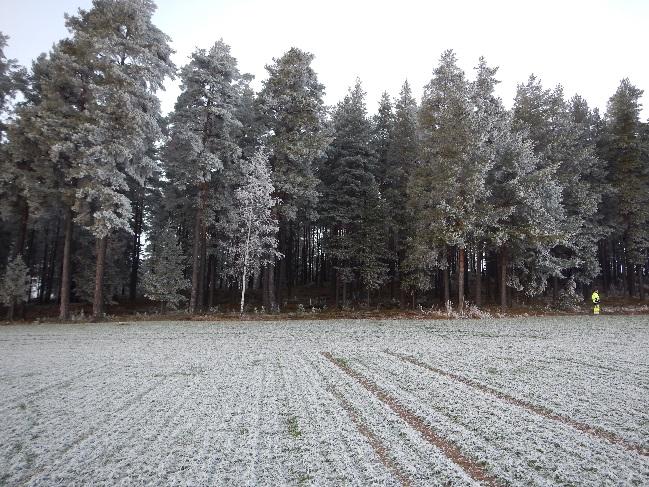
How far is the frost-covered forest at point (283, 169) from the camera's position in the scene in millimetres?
20141

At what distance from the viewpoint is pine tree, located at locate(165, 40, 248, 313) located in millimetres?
22156

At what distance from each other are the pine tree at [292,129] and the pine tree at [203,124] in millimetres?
2231

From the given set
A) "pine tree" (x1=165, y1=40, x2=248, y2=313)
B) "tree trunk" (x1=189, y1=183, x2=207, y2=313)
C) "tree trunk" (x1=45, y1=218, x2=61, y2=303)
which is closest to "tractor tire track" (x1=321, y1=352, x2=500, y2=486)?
"tree trunk" (x1=189, y1=183, x2=207, y2=313)

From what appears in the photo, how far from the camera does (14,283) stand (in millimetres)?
23203

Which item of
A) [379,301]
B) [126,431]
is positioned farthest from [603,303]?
[126,431]

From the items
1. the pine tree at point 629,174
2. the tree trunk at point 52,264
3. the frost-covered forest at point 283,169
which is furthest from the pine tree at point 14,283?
the pine tree at point 629,174

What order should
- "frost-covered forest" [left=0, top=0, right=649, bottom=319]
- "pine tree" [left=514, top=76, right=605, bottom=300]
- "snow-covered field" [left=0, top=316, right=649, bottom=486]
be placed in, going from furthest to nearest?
"pine tree" [left=514, top=76, right=605, bottom=300] < "frost-covered forest" [left=0, top=0, right=649, bottom=319] < "snow-covered field" [left=0, top=316, right=649, bottom=486]

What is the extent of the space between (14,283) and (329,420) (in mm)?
26787

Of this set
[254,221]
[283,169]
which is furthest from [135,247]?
[283,169]

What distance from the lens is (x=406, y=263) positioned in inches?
951

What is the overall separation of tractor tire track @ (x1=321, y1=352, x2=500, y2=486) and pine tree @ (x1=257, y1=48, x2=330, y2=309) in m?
18.3

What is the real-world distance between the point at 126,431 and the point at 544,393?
5139mm

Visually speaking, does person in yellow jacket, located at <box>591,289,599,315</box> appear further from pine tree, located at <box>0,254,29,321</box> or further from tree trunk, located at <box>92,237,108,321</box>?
pine tree, located at <box>0,254,29,321</box>

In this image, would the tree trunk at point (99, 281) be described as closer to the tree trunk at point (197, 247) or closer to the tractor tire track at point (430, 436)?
the tree trunk at point (197, 247)
